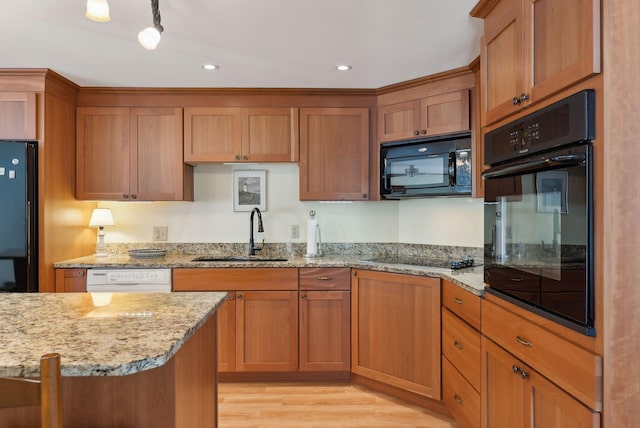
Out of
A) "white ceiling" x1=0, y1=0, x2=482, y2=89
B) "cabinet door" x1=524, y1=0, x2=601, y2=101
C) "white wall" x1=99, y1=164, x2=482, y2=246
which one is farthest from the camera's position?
"white wall" x1=99, y1=164, x2=482, y2=246

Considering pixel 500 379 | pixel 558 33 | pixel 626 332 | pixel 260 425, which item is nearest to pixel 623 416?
pixel 626 332

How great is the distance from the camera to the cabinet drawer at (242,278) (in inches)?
116

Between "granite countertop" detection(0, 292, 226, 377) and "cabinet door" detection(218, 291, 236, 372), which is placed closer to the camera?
"granite countertop" detection(0, 292, 226, 377)

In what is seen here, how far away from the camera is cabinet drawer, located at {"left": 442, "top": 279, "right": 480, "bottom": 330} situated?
2.01 m

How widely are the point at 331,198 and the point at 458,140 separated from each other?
103 centimetres

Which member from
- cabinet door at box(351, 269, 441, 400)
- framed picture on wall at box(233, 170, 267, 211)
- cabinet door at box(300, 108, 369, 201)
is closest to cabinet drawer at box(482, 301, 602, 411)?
cabinet door at box(351, 269, 441, 400)

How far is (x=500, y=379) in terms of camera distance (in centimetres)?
176

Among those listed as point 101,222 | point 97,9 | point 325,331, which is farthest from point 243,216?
point 97,9

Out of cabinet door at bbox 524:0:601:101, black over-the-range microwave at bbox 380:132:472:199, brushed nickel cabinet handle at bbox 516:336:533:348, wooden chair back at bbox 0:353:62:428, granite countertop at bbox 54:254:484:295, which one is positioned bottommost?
brushed nickel cabinet handle at bbox 516:336:533:348

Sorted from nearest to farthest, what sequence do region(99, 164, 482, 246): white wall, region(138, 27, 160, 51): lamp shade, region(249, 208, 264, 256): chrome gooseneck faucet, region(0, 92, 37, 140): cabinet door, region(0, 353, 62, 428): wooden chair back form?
region(0, 353, 62, 428): wooden chair back < region(138, 27, 160, 51): lamp shade < region(0, 92, 37, 140): cabinet door < region(249, 208, 264, 256): chrome gooseneck faucet < region(99, 164, 482, 246): white wall

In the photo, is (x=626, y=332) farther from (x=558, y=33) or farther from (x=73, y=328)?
(x=73, y=328)

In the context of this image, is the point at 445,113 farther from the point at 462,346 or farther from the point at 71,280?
the point at 71,280

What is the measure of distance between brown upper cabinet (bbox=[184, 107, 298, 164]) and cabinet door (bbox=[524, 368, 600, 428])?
2.25 metres

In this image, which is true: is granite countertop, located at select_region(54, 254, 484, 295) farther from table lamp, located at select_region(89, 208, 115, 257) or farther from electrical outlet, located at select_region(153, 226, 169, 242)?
electrical outlet, located at select_region(153, 226, 169, 242)
